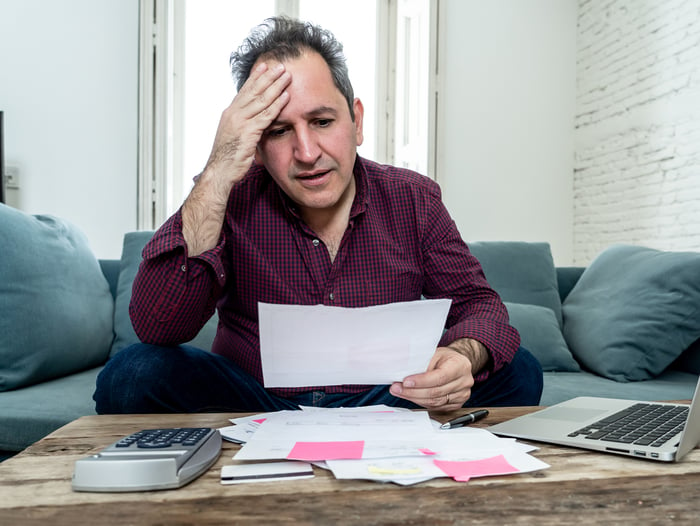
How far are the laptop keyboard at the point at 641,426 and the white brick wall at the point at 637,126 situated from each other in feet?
8.79

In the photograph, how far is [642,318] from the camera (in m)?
1.98

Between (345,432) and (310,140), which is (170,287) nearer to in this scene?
(310,140)

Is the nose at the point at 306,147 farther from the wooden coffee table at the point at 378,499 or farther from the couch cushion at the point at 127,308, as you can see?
the couch cushion at the point at 127,308

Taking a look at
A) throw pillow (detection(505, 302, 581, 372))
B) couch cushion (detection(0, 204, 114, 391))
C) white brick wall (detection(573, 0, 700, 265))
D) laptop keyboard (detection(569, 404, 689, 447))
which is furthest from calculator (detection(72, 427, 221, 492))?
white brick wall (detection(573, 0, 700, 265))

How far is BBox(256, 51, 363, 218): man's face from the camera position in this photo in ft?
3.93

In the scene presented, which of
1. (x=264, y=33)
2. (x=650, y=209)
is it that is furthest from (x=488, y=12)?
(x=264, y=33)

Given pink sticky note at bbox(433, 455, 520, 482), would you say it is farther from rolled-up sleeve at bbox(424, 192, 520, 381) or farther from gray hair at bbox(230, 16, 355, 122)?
gray hair at bbox(230, 16, 355, 122)

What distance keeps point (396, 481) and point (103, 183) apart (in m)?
3.65

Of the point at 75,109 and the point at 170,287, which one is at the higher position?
the point at 75,109

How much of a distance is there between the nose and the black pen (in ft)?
1.88

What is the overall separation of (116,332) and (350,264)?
1.11 metres

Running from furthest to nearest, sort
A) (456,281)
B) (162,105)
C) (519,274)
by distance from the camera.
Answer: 1. (162,105)
2. (519,274)
3. (456,281)

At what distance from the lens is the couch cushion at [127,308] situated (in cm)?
200

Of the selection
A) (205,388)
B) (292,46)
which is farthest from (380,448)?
(292,46)
